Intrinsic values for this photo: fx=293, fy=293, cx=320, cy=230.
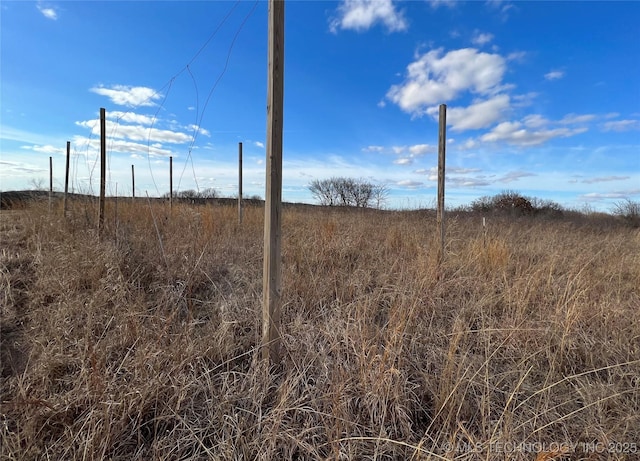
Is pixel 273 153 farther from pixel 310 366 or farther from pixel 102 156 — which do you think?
pixel 102 156

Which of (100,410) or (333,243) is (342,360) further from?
(333,243)

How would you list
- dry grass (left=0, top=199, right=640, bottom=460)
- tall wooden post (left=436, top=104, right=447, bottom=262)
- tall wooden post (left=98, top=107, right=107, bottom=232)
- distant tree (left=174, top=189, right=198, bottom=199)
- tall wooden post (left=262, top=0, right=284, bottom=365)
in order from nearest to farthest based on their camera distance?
dry grass (left=0, top=199, right=640, bottom=460) < tall wooden post (left=262, top=0, right=284, bottom=365) < tall wooden post (left=436, top=104, right=447, bottom=262) < tall wooden post (left=98, top=107, right=107, bottom=232) < distant tree (left=174, top=189, right=198, bottom=199)

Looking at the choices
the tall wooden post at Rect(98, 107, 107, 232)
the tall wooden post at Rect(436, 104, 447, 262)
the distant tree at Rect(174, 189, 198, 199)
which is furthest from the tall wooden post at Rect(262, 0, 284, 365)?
the distant tree at Rect(174, 189, 198, 199)

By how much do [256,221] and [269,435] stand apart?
669 centimetres

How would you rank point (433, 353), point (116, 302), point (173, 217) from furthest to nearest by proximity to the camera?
point (173, 217) → point (116, 302) → point (433, 353)

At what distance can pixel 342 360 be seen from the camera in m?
1.98

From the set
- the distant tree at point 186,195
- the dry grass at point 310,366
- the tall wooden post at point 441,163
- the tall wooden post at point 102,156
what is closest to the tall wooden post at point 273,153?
the dry grass at point 310,366

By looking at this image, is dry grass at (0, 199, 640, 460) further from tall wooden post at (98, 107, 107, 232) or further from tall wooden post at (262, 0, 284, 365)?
tall wooden post at (98, 107, 107, 232)

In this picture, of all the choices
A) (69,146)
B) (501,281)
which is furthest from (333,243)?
(69,146)

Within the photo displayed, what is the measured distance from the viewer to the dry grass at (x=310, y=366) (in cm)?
147

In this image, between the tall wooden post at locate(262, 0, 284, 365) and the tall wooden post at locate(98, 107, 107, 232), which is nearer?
the tall wooden post at locate(262, 0, 284, 365)

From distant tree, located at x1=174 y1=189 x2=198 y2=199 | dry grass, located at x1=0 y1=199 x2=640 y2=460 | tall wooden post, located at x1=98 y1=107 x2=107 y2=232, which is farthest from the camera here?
distant tree, located at x1=174 y1=189 x2=198 y2=199

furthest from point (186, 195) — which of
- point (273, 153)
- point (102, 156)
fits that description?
point (273, 153)

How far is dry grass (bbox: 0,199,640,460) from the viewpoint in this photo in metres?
1.47
